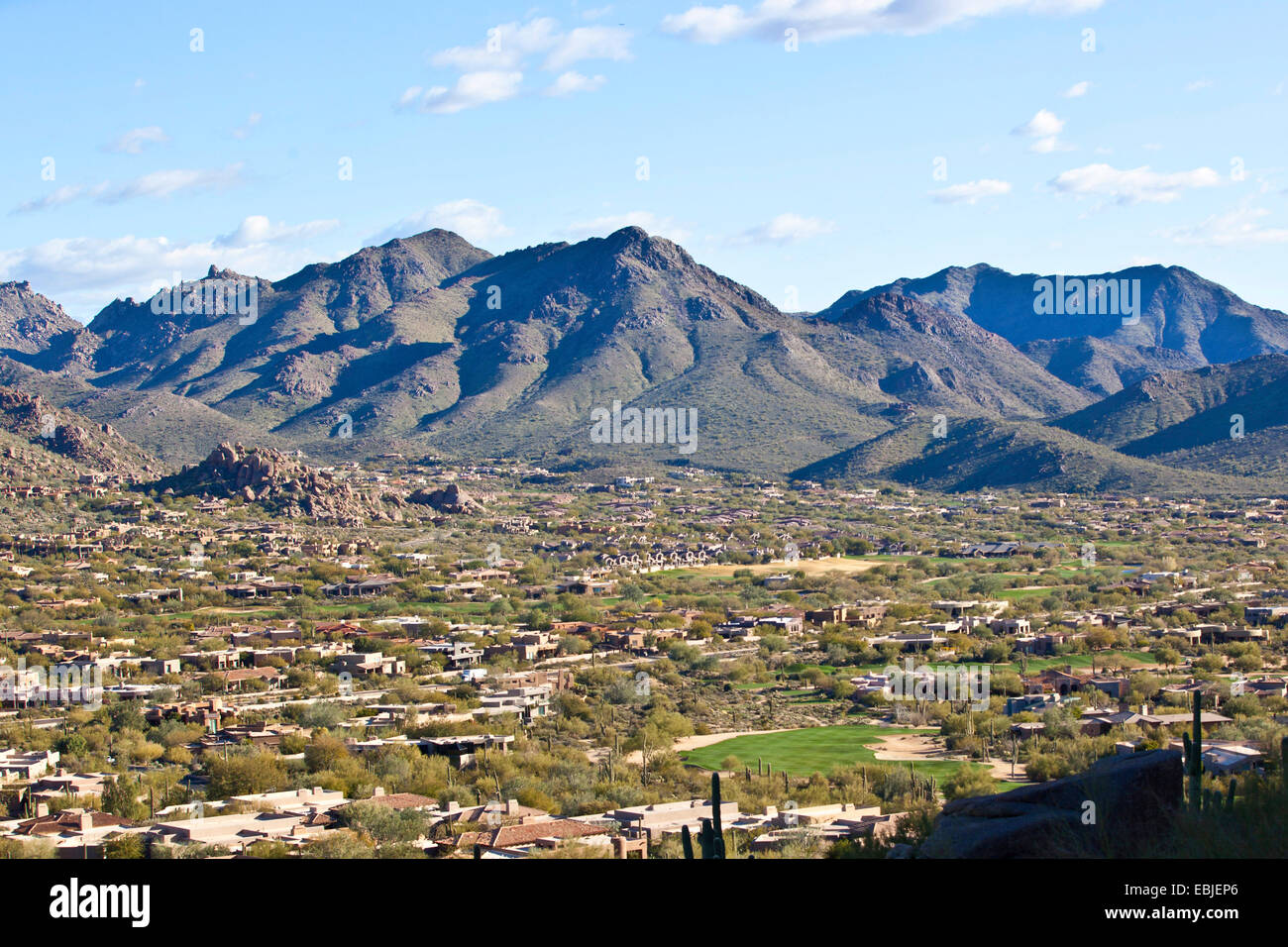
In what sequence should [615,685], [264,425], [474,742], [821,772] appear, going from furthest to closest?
[264,425], [615,685], [474,742], [821,772]

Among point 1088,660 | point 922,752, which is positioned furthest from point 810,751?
point 1088,660

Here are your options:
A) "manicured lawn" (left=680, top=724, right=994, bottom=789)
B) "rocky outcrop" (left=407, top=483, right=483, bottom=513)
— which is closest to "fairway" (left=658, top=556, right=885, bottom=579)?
"rocky outcrop" (left=407, top=483, right=483, bottom=513)

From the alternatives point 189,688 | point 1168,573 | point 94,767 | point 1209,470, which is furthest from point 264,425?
point 94,767

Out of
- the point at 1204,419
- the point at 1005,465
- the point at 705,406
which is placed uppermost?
the point at 705,406

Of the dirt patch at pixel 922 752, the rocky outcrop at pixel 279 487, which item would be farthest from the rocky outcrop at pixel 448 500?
the dirt patch at pixel 922 752

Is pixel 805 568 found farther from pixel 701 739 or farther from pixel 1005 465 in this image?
pixel 1005 465

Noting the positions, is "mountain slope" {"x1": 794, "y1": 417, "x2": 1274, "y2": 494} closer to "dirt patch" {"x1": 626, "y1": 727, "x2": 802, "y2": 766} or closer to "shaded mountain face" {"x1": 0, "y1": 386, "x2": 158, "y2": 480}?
"shaded mountain face" {"x1": 0, "y1": 386, "x2": 158, "y2": 480}
